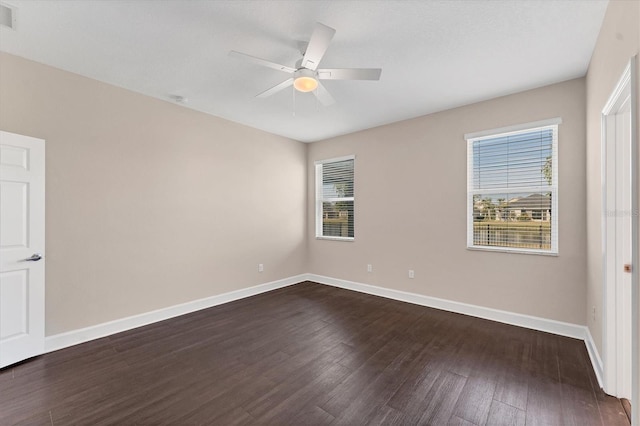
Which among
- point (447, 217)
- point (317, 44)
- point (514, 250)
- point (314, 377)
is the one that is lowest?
point (314, 377)

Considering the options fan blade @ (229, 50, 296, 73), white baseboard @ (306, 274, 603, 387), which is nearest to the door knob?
fan blade @ (229, 50, 296, 73)

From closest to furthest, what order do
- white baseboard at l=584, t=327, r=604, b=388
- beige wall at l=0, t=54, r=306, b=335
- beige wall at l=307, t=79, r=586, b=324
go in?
1. white baseboard at l=584, t=327, r=604, b=388
2. beige wall at l=0, t=54, r=306, b=335
3. beige wall at l=307, t=79, r=586, b=324

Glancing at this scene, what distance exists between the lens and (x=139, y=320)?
3328 millimetres

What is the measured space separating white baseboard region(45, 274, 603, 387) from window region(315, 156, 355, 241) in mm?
1047

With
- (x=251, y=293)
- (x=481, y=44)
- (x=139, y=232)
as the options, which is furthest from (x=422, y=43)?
(x=251, y=293)

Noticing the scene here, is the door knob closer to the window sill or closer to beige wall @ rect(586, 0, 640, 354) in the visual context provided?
beige wall @ rect(586, 0, 640, 354)

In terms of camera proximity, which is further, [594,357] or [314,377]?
[594,357]

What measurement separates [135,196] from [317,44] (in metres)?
2.79

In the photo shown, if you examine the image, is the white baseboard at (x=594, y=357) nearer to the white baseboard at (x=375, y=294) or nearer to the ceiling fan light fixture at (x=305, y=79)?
the white baseboard at (x=375, y=294)

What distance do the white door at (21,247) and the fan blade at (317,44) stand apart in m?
2.65

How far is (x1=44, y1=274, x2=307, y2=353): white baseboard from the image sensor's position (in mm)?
2777

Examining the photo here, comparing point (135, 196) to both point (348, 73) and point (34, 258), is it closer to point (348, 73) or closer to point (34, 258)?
point (34, 258)

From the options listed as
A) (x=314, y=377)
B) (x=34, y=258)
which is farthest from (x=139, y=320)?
(x=314, y=377)

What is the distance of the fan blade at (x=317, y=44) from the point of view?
6.00 ft
